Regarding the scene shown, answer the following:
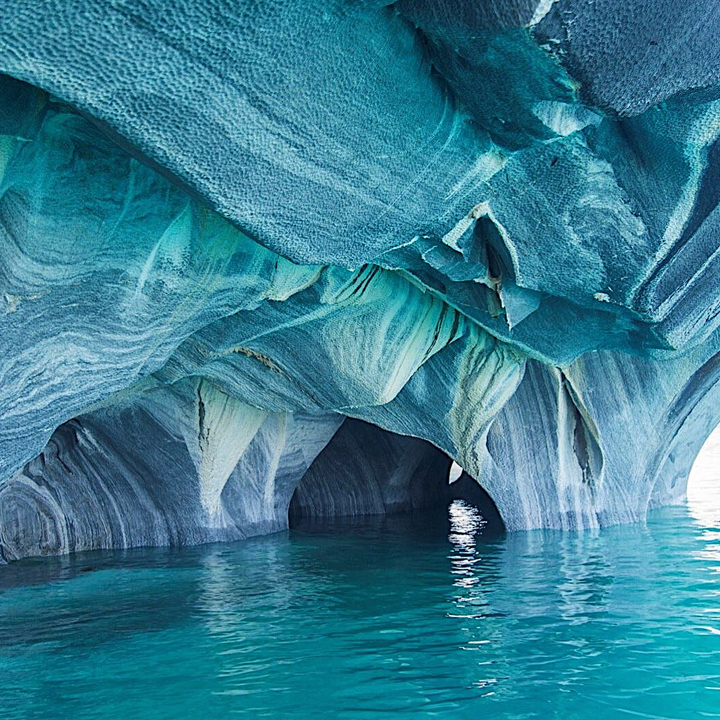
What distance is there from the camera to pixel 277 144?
414 centimetres

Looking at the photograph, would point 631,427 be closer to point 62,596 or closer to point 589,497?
point 589,497

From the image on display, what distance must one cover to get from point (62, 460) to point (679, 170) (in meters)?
7.71

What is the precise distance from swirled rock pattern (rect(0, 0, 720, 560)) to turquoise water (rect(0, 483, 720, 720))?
4.56 ft

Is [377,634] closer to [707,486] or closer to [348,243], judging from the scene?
[348,243]

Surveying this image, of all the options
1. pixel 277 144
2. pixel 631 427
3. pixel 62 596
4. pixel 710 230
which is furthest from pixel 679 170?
pixel 62 596

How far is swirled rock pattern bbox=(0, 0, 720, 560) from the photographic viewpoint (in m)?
3.71

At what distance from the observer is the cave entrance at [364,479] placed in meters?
14.5

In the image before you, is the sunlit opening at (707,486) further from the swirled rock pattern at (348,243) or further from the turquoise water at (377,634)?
the turquoise water at (377,634)

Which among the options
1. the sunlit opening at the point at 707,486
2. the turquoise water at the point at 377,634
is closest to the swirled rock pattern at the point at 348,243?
the turquoise water at the point at 377,634

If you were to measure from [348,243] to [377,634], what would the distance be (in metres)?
2.50

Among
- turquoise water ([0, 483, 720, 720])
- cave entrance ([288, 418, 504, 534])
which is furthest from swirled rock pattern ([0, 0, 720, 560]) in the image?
cave entrance ([288, 418, 504, 534])

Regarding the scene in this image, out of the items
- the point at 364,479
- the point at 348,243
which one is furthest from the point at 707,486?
the point at 348,243

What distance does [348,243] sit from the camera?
202 inches

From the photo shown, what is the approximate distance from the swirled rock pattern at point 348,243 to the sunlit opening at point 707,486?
1639mm
